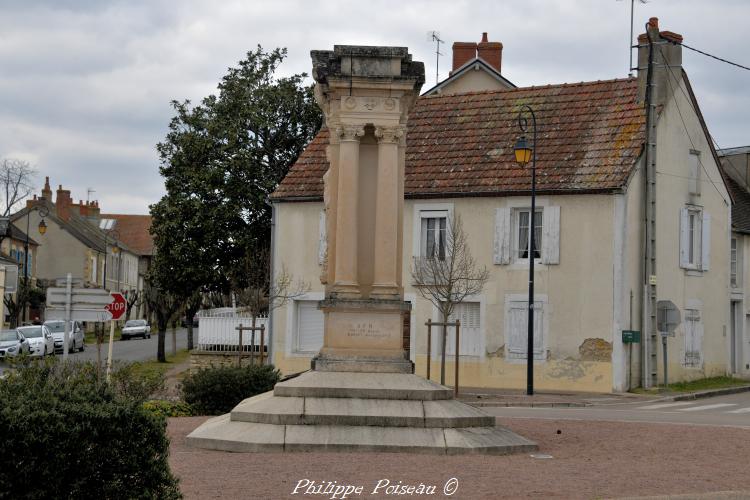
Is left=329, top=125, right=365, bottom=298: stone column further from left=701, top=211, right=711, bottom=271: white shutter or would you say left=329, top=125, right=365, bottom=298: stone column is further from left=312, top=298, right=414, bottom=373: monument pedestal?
left=701, top=211, right=711, bottom=271: white shutter

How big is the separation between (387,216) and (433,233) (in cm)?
1568

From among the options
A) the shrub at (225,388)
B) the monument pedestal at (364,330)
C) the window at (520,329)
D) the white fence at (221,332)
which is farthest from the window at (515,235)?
the monument pedestal at (364,330)

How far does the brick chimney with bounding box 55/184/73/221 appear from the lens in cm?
8038

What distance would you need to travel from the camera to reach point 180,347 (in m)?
59.1

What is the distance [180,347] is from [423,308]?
1227 inches

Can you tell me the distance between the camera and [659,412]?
2139 centimetres

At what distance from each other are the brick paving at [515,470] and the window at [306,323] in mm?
17084

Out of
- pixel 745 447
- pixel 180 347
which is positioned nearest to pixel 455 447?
pixel 745 447

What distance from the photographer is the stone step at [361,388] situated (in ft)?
44.9

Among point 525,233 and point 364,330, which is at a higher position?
point 525,233

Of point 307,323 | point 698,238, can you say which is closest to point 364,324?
point 307,323

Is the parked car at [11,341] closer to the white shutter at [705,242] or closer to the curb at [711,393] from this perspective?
the white shutter at [705,242]

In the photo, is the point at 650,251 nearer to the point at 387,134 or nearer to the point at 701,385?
the point at 701,385

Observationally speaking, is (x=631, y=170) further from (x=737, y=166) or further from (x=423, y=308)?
(x=737, y=166)
